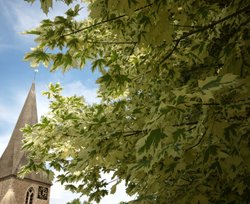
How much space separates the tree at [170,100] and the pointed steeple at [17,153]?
117 ft

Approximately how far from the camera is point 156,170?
2.56 m

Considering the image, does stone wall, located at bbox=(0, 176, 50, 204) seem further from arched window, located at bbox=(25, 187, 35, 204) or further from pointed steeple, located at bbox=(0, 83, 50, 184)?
pointed steeple, located at bbox=(0, 83, 50, 184)

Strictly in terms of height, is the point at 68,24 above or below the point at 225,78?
above

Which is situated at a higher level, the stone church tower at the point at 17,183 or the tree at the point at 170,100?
the stone church tower at the point at 17,183

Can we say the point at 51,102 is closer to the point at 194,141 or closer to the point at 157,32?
the point at 157,32

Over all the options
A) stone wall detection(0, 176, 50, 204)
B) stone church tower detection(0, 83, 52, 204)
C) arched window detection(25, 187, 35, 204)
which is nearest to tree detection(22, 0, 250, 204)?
stone church tower detection(0, 83, 52, 204)

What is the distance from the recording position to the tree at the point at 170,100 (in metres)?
1.81

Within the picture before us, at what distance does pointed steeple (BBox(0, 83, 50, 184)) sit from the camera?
3803cm

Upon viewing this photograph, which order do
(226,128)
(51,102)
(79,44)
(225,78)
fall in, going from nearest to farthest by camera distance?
(225,78) < (226,128) < (79,44) < (51,102)

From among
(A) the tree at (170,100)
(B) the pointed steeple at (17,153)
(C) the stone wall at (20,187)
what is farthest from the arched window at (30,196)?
(A) the tree at (170,100)

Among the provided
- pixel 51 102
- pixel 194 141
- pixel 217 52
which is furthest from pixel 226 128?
pixel 51 102

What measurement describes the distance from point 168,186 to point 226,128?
800 mm

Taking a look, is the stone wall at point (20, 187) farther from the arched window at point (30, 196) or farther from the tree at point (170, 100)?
the tree at point (170, 100)

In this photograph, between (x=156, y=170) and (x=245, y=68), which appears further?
(x=156, y=170)
